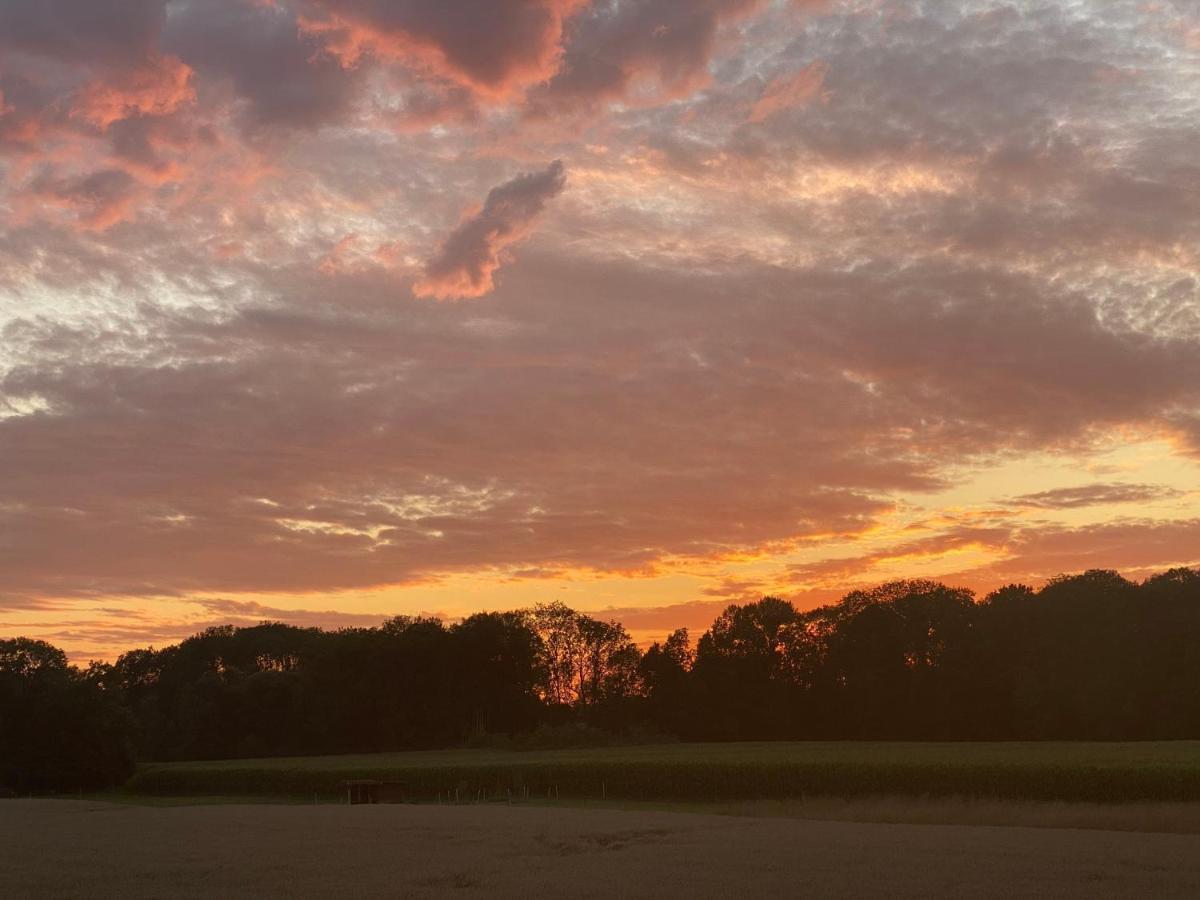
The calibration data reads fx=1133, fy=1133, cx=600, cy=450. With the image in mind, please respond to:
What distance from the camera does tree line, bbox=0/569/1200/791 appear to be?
292 ft

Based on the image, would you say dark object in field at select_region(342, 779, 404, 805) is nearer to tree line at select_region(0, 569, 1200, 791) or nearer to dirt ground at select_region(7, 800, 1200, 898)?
dirt ground at select_region(7, 800, 1200, 898)

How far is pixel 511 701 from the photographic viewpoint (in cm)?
12500

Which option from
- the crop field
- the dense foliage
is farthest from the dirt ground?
the dense foliage

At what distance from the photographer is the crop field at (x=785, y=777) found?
44.1 metres

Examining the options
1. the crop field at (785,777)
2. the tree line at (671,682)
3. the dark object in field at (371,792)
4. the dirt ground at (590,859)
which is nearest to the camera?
the dirt ground at (590,859)

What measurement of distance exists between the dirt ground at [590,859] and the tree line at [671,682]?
194ft

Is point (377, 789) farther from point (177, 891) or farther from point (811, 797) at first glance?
point (177, 891)

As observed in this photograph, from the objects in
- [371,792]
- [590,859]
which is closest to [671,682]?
[371,792]

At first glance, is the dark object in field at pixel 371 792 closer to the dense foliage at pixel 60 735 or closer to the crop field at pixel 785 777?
the crop field at pixel 785 777

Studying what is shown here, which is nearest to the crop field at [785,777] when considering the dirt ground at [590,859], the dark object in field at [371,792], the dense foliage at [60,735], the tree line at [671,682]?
the dark object in field at [371,792]

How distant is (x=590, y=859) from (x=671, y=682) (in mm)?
95415

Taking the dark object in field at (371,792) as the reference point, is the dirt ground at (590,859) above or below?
above

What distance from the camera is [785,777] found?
53.9 meters

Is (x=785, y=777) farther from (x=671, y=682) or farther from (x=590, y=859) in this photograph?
(x=671, y=682)
